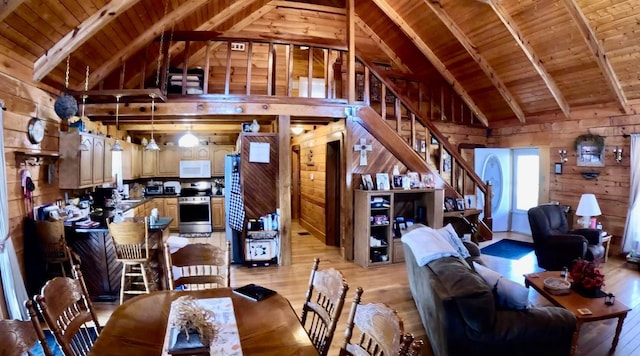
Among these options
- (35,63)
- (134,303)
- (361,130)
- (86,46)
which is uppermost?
(86,46)

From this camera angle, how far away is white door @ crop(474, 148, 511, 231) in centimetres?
764

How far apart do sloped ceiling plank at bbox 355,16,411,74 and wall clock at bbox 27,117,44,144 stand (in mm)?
6358

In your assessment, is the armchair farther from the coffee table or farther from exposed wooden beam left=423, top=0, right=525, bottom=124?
exposed wooden beam left=423, top=0, right=525, bottom=124

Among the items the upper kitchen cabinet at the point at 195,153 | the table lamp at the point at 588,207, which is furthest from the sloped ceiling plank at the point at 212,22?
the table lamp at the point at 588,207

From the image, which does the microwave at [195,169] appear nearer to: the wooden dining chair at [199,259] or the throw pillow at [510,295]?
the wooden dining chair at [199,259]

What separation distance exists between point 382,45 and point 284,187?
186 inches

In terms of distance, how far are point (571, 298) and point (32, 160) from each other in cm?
555

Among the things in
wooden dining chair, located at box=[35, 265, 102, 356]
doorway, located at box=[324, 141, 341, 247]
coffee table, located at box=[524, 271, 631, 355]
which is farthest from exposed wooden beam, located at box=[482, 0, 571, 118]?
wooden dining chair, located at box=[35, 265, 102, 356]

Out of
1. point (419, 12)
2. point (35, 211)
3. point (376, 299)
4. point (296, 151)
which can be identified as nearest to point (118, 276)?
point (35, 211)

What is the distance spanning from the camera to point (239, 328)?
1.63 m

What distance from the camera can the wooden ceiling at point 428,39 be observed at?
11.6 feet

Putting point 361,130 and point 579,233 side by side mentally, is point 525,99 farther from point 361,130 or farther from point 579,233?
point 361,130

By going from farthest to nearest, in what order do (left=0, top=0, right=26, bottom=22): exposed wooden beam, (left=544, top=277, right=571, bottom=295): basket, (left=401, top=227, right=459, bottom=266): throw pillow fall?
(left=544, top=277, right=571, bottom=295): basket → (left=401, top=227, right=459, bottom=266): throw pillow → (left=0, top=0, right=26, bottom=22): exposed wooden beam

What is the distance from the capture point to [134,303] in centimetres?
189
